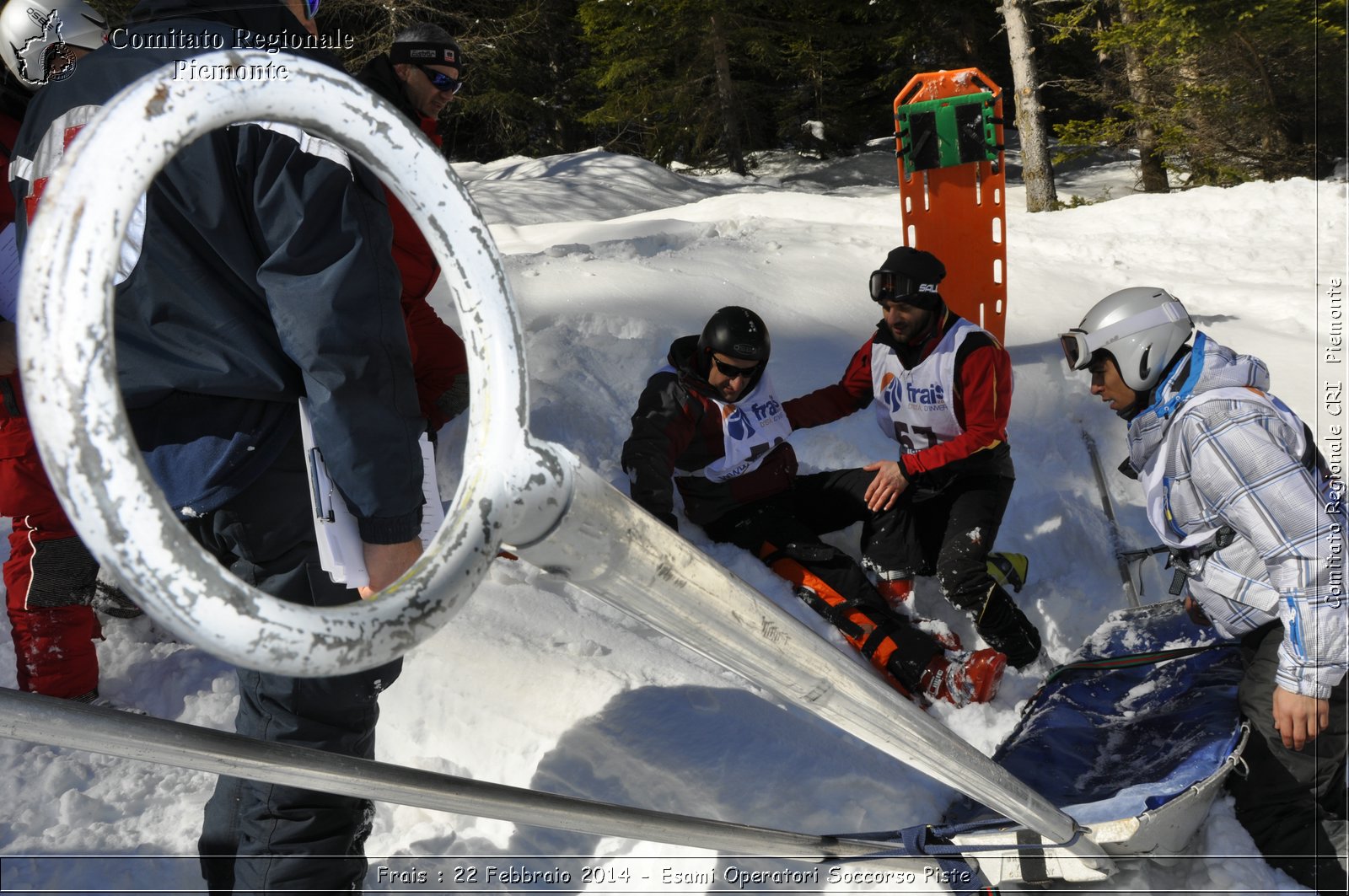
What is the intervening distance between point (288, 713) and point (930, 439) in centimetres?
294

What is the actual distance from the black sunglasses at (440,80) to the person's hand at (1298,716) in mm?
3274

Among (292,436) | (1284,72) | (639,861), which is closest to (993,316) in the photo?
(639,861)

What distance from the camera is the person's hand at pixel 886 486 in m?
3.85

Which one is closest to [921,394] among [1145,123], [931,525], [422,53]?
[931,525]

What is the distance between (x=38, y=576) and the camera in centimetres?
271

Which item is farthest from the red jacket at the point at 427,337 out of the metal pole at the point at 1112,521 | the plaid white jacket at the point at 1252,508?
the metal pole at the point at 1112,521

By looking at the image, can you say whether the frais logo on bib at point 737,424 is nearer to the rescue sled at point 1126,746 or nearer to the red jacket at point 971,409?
the red jacket at point 971,409

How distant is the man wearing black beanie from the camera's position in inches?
152

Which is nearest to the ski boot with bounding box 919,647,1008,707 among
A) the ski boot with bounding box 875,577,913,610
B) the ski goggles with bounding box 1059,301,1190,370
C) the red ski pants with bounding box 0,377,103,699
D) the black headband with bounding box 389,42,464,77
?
the ski boot with bounding box 875,577,913,610

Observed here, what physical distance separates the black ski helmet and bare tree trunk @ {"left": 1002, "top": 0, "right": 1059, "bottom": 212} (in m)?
9.97

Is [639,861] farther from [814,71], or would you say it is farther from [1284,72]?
[814,71]

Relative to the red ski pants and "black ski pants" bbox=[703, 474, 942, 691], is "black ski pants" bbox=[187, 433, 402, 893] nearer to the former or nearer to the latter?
the red ski pants

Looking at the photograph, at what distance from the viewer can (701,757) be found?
2740mm

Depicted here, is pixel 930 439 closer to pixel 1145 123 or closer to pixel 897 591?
pixel 897 591
